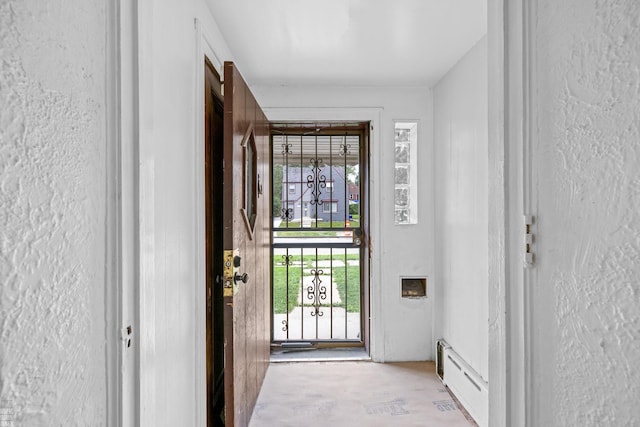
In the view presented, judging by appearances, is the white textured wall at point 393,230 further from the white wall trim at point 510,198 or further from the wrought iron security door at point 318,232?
the white wall trim at point 510,198

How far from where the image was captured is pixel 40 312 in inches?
24.8

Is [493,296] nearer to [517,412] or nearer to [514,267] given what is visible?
[514,267]

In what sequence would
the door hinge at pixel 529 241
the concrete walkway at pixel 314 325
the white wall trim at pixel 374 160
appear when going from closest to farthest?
the door hinge at pixel 529 241 → the white wall trim at pixel 374 160 → the concrete walkway at pixel 314 325

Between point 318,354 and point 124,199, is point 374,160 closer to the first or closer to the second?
point 318,354

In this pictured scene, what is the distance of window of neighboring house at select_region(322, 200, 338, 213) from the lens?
381 cm

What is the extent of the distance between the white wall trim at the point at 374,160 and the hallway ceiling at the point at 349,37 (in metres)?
0.25

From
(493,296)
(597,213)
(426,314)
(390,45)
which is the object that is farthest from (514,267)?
(426,314)

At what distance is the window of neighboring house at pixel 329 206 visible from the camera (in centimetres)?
381

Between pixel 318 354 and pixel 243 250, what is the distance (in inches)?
69.0

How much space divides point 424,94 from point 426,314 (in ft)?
6.09

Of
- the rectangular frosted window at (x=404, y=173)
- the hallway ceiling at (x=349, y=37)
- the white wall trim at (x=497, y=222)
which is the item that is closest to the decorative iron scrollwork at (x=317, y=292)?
the rectangular frosted window at (x=404, y=173)

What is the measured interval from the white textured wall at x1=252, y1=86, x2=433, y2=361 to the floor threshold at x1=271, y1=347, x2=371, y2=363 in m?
0.21

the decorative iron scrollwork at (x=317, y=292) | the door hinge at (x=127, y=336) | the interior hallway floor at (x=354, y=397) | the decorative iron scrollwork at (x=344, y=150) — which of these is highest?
the decorative iron scrollwork at (x=344, y=150)

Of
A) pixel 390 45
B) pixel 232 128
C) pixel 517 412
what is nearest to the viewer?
pixel 517 412
